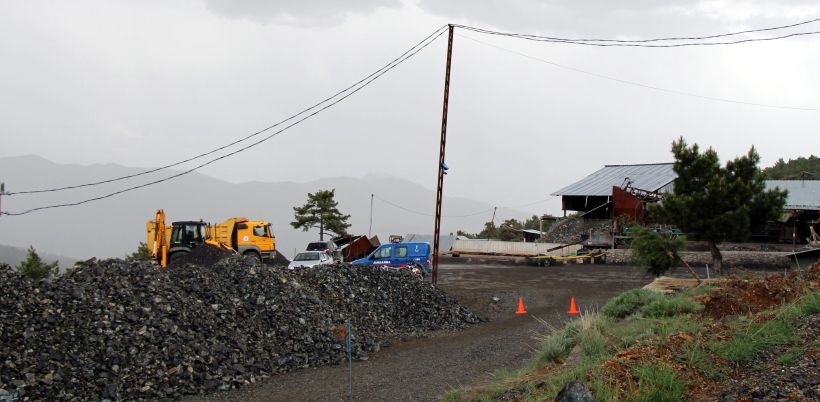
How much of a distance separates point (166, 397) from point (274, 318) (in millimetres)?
4122

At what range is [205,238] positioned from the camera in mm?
33062

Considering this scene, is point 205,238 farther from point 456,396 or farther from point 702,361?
point 702,361

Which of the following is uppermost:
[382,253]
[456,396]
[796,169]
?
[796,169]

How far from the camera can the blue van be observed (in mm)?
29656

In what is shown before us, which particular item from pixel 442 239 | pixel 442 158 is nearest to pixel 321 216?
pixel 442 239

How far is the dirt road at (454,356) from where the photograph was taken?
41.8 ft

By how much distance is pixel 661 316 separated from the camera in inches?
496

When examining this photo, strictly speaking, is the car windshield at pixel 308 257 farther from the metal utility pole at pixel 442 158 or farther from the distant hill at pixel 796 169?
the distant hill at pixel 796 169

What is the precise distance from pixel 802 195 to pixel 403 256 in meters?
31.4

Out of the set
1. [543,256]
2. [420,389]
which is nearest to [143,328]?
[420,389]

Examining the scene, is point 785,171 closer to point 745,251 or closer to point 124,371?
point 745,251

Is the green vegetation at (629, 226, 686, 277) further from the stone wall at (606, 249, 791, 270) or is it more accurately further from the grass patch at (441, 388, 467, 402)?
the grass patch at (441, 388, 467, 402)

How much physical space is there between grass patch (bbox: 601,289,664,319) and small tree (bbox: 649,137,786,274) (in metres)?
10.6

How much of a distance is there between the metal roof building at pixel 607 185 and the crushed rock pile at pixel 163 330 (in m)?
35.4
